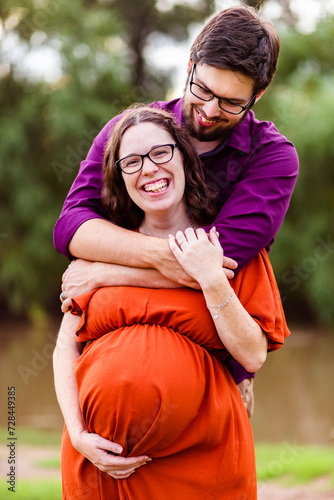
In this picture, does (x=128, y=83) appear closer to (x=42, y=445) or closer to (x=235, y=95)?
(x=42, y=445)

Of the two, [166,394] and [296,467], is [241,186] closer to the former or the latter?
[166,394]

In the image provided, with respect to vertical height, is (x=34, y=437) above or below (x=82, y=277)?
below

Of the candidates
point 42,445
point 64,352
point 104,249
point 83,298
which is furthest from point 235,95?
point 42,445

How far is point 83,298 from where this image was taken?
181 cm

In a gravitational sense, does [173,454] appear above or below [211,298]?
below

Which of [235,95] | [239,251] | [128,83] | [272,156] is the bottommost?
[239,251]

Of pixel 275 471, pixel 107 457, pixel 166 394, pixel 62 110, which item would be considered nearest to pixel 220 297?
pixel 166 394

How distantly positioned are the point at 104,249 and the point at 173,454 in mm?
654

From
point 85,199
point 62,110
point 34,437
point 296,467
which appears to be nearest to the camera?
point 85,199

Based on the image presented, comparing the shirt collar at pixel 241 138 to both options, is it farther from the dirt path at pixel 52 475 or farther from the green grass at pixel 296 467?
the green grass at pixel 296 467

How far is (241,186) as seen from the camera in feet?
6.06

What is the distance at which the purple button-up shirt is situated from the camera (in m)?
1.78

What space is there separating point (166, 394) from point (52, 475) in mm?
3870

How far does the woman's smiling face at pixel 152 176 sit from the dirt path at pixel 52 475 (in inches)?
111
